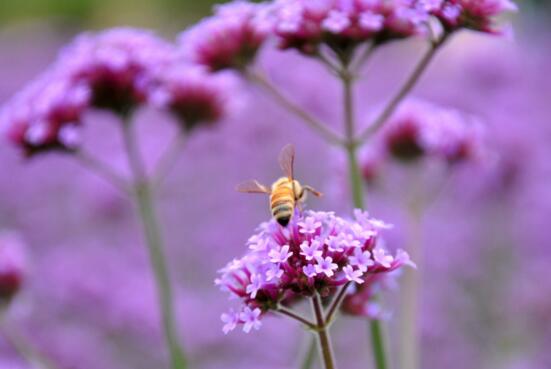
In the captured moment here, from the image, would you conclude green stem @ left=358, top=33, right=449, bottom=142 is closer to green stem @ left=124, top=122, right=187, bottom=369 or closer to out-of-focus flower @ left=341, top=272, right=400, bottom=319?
out-of-focus flower @ left=341, top=272, right=400, bottom=319

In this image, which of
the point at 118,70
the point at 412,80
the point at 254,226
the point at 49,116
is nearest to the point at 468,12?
the point at 412,80

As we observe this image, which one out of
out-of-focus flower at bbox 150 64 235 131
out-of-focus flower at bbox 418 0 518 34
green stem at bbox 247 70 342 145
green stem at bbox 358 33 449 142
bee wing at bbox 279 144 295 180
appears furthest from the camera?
out-of-focus flower at bbox 150 64 235 131

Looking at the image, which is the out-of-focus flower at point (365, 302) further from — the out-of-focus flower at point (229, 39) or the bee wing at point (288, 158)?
the out-of-focus flower at point (229, 39)

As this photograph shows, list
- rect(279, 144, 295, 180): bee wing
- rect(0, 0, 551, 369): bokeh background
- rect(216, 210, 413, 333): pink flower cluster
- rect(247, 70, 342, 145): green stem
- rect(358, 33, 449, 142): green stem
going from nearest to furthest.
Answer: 1. rect(216, 210, 413, 333): pink flower cluster
2. rect(279, 144, 295, 180): bee wing
3. rect(358, 33, 449, 142): green stem
4. rect(247, 70, 342, 145): green stem
5. rect(0, 0, 551, 369): bokeh background

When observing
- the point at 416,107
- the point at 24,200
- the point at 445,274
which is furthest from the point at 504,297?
the point at 24,200

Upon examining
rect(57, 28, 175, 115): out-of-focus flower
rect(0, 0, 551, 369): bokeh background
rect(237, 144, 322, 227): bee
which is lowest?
rect(237, 144, 322, 227): bee

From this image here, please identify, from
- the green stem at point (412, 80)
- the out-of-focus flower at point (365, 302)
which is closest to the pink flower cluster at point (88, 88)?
the green stem at point (412, 80)

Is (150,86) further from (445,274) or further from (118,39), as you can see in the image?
(445,274)

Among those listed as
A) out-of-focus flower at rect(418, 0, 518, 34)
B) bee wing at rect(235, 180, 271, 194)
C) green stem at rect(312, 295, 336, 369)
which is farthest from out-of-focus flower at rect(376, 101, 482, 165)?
green stem at rect(312, 295, 336, 369)
